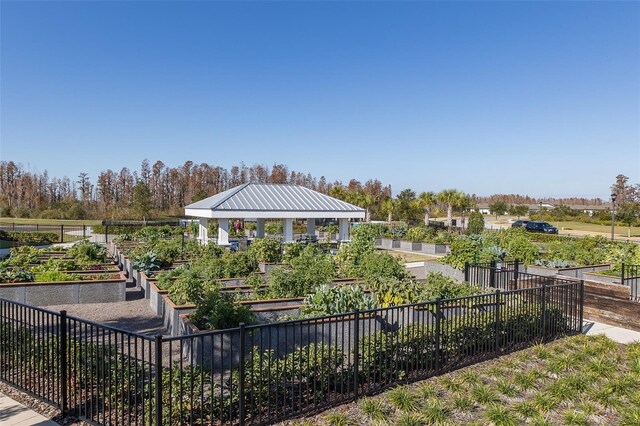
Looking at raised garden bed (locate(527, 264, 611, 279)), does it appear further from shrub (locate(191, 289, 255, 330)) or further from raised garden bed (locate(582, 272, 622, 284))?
shrub (locate(191, 289, 255, 330))

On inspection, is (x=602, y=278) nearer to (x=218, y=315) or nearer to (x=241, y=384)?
(x=218, y=315)

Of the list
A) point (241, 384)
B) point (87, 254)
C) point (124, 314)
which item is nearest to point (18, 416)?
point (241, 384)

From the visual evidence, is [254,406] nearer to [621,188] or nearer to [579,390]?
[579,390]

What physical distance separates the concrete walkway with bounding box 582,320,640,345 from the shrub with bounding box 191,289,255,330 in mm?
6663

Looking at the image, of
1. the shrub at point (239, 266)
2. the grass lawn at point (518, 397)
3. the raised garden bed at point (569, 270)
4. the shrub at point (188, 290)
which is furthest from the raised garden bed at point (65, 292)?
the raised garden bed at point (569, 270)

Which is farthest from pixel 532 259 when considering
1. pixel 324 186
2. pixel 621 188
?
pixel 621 188

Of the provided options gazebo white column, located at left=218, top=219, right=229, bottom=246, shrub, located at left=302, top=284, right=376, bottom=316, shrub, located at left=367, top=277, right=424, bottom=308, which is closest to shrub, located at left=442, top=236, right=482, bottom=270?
shrub, located at left=367, top=277, right=424, bottom=308

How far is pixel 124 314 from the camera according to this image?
9.36 meters

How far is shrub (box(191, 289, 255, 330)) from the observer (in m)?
6.35

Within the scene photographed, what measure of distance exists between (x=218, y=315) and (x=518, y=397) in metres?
4.18

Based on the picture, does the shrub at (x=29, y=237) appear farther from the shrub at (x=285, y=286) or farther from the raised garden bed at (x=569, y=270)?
the raised garden bed at (x=569, y=270)

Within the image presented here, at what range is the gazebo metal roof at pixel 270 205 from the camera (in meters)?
22.5

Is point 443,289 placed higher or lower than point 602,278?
higher

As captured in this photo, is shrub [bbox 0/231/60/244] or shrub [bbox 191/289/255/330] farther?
shrub [bbox 0/231/60/244]
